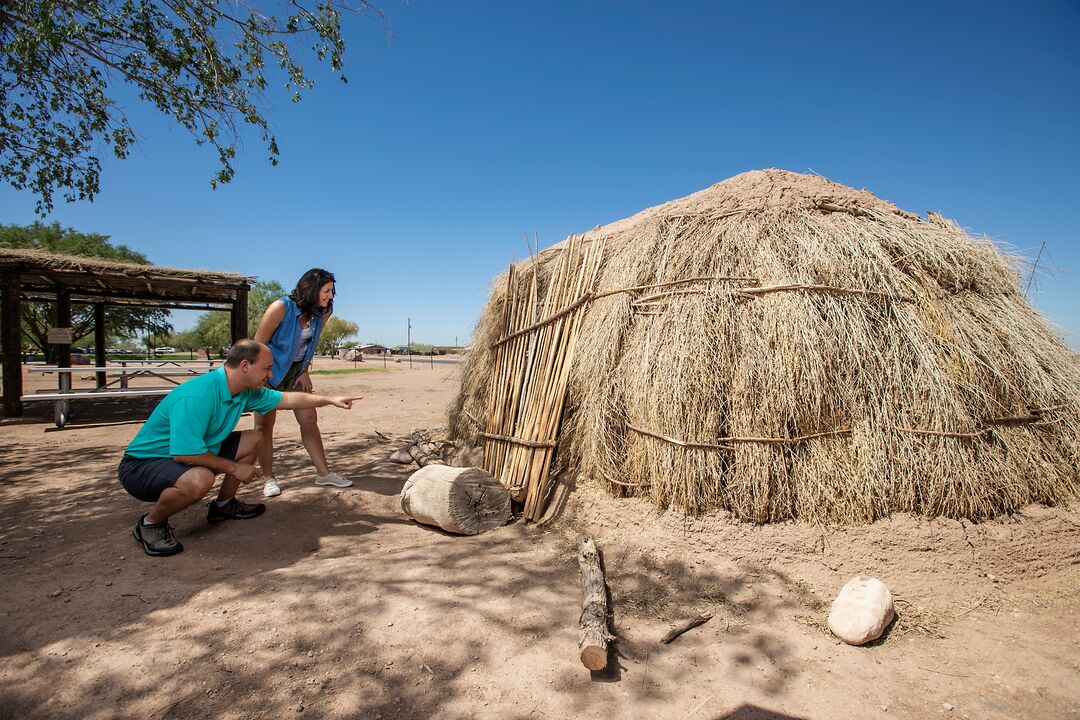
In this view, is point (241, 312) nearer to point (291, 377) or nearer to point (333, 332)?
point (291, 377)

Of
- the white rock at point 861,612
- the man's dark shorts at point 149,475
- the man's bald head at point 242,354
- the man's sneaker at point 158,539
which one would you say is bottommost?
the white rock at point 861,612

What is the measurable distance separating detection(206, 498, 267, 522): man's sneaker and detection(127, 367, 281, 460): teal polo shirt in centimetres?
71

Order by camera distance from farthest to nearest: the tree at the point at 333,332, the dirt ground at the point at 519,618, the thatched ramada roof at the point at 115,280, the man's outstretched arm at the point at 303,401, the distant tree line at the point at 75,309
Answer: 1. the tree at the point at 333,332
2. the distant tree line at the point at 75,309
3. the thatched ramada roof at the point at 115,280
4. the man's outstretched arm at the point at 303,401
5. the dirt ground at the point at 519,618

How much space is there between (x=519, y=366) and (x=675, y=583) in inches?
89.2

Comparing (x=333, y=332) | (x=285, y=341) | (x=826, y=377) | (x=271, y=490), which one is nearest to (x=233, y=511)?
(x=271, y=490)

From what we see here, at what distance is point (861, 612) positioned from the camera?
8.60 feet

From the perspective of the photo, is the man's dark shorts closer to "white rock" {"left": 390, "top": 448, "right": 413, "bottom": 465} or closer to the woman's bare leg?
the woman's bare leg

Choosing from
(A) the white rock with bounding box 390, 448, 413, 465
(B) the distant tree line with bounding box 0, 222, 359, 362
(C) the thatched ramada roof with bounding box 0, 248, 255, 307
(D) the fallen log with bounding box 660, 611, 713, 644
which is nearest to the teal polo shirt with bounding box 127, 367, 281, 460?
(A) the white rock with bounding box 390, 448, 413, 465

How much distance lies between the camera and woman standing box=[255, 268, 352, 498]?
4.04 meters

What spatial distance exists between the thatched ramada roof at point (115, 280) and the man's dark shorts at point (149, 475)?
286 inches

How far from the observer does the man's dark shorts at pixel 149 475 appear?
3164 mm

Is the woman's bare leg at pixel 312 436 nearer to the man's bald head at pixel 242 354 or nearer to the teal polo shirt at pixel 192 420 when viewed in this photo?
the teal polo shirt at pixel 192 420

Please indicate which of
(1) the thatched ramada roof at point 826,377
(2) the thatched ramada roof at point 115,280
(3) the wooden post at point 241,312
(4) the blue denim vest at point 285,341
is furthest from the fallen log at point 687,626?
(3) the wooden post at point 241,312

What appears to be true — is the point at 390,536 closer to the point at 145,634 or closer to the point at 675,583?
the point at 145,634
